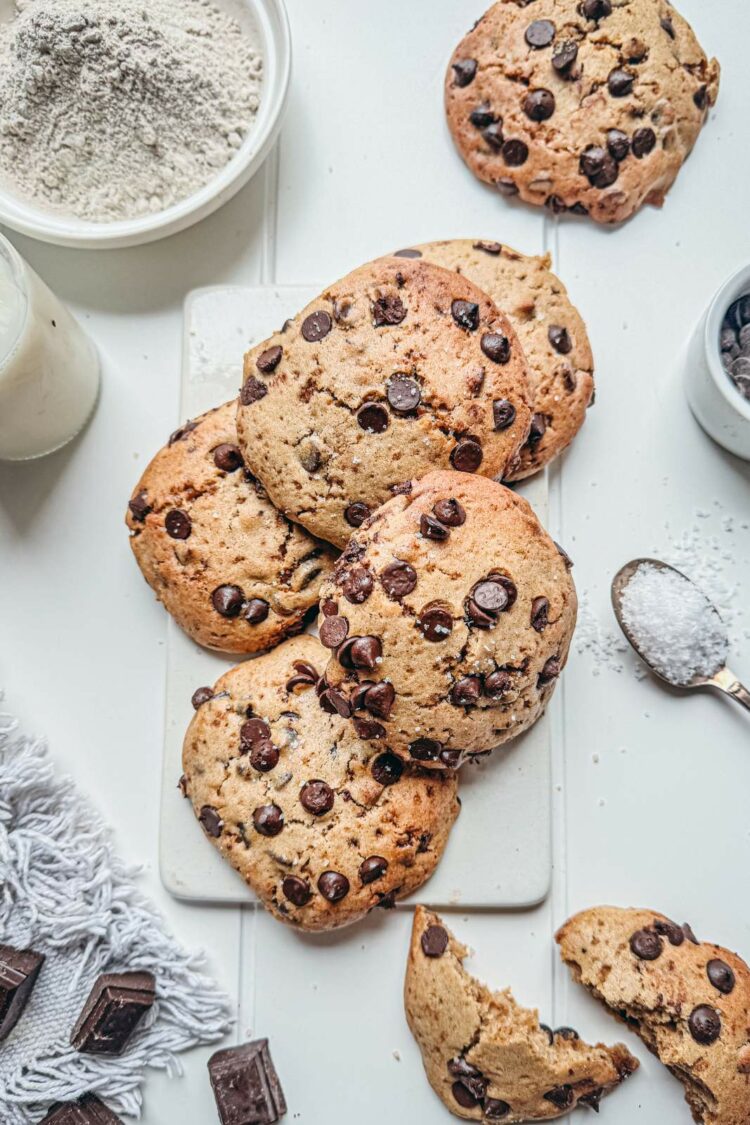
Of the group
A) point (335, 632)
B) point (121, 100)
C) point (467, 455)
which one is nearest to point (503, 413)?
point (467, 455)

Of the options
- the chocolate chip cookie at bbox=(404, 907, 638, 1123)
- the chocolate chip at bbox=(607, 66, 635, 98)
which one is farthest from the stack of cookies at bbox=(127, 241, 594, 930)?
the chocolate chip at bbox=(607, 66, 635, 98)

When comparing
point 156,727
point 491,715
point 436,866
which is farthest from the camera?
point 156,727

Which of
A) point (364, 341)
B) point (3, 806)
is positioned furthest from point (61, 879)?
point (364, 341)

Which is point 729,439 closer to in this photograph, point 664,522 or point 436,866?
point 664,522

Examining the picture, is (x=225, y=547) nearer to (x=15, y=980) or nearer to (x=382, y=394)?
(x=382, y=394)

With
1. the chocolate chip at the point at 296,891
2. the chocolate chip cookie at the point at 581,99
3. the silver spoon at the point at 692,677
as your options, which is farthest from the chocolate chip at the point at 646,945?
the chocolate chip cookie at the point at 581,99
